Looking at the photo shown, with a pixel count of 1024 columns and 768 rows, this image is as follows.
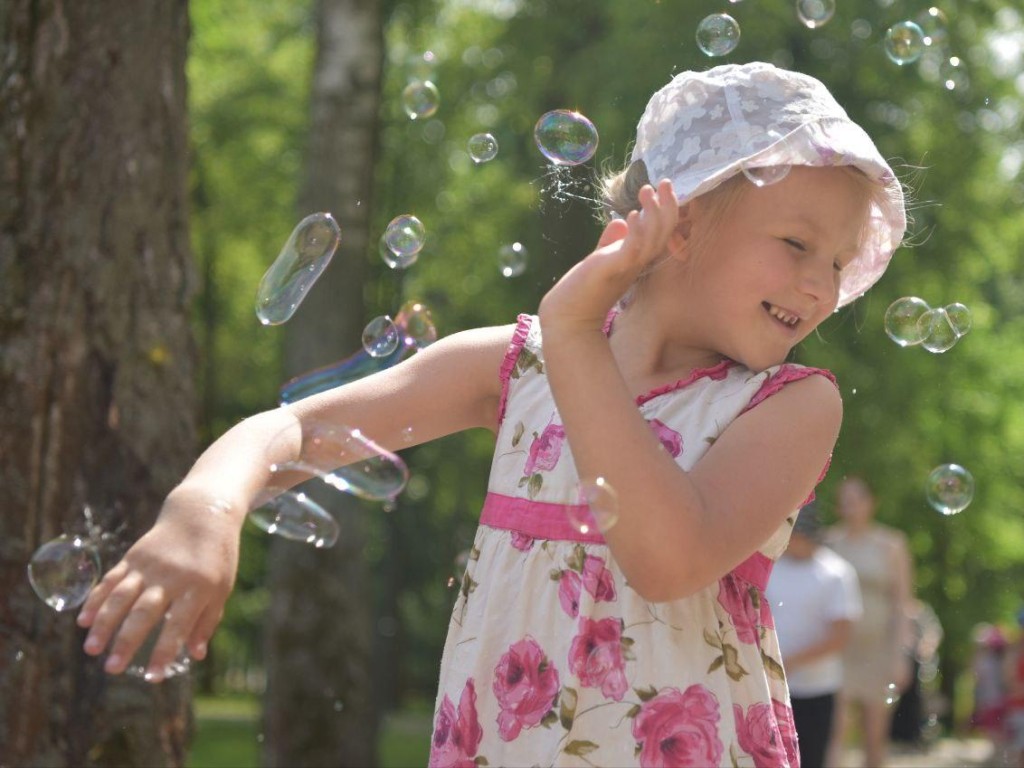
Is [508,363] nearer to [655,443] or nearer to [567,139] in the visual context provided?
[655,443]

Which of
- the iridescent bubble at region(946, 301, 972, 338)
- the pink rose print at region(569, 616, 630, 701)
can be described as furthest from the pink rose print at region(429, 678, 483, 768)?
the iridescent bubble at region(946, 301, 972, 338)

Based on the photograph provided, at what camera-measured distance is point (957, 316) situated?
335 cm

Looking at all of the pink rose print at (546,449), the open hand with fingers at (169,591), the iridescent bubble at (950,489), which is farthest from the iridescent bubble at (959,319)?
the open hand with fingers at (169,591)

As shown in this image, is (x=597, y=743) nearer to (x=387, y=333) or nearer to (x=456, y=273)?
(x=387, y=333)

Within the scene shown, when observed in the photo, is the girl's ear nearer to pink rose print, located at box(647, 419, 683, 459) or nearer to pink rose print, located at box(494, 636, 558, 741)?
pink rose print, located at box(647, 419, 683, 459)

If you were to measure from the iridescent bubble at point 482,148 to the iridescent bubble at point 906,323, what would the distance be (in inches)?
36.1

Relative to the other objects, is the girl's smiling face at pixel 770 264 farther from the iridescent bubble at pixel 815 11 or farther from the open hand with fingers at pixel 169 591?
the iridescent bubble at pixel 815 11

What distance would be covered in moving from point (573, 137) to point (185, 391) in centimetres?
138

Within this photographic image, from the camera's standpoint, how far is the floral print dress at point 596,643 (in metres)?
2.00

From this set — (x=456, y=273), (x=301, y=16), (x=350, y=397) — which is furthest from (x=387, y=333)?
(x=301, y=16)

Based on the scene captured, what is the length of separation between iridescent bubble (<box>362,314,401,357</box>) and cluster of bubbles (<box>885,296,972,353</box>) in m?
1.04

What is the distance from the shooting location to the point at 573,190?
169 inches

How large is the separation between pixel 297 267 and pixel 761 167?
1114mm

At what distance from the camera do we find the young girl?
6.18 ft
